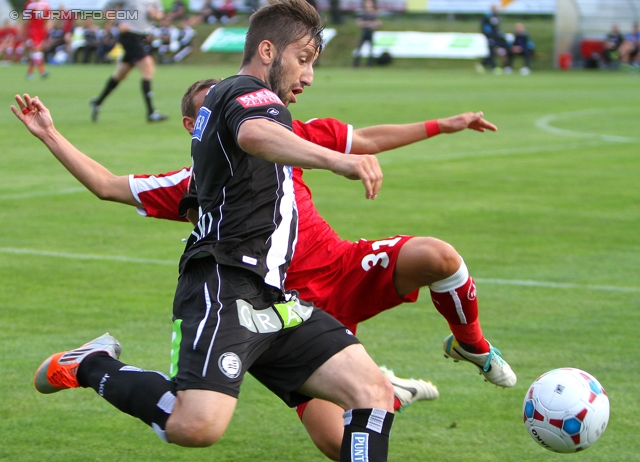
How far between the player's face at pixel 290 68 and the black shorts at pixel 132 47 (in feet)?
45.8

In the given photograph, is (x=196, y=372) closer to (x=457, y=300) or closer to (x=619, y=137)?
(x=457, y=300)

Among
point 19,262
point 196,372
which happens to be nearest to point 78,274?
point 19,262

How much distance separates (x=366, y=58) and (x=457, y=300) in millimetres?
37853

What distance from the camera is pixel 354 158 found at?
11.0 feet

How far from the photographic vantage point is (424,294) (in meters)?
7.49

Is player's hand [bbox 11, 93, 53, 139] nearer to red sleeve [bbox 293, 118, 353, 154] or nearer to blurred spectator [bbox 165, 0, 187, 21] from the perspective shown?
red sleeve [bbox 293, 118, 353, 154]

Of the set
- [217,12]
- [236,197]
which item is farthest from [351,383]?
[217,12]

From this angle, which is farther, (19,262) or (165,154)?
(165,154)

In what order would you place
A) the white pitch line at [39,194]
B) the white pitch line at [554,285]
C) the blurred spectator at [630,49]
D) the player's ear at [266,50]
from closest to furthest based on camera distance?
the player's ear at [266,50] → the white pitch line at [554,285] → the white pitch line at [39,194] → the blurred spectator at [630,49]

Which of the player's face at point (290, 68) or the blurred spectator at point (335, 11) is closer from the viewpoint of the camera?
the player's face at point (290, 68)

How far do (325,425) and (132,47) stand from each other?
1411 cm

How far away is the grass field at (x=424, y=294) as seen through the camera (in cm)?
482

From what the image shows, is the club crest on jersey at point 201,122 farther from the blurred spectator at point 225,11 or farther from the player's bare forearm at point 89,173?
the blurred spectator at point 225,11

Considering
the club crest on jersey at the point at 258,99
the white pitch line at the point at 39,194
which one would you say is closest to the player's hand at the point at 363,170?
the club crest on jersey at the point at 258,99
